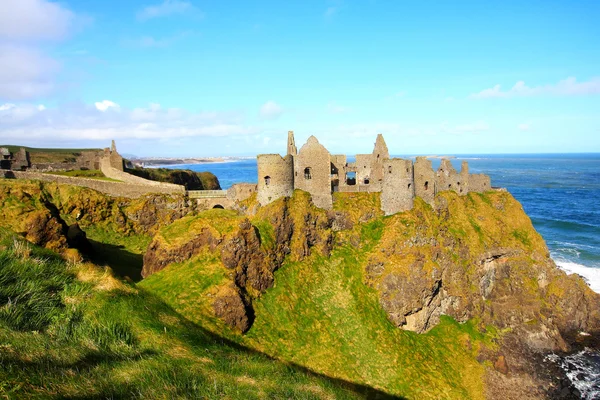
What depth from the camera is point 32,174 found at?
4019 cm

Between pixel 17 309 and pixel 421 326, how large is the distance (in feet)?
101

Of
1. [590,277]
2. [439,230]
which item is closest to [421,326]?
[439,230]

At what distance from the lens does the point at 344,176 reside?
41438 millimetres

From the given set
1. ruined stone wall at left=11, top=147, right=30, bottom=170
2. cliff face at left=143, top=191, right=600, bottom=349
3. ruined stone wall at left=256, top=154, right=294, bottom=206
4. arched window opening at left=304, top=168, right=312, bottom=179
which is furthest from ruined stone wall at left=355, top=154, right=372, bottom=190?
ruined stone wall at left=11, top=147, right=30, bottom=170

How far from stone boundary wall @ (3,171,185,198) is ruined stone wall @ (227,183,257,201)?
21.3 ft

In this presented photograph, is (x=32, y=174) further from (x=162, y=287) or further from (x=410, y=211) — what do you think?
(x=410, y=211)

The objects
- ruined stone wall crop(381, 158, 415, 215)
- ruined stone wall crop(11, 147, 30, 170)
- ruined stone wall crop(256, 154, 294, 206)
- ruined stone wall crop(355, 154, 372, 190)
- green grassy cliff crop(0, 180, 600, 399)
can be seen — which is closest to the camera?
green grassy cliff crop(0, 180, 600, 399)

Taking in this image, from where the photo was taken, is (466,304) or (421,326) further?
(466,304)

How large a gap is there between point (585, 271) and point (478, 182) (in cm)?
2592

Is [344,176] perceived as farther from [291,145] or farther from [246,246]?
[246,246]

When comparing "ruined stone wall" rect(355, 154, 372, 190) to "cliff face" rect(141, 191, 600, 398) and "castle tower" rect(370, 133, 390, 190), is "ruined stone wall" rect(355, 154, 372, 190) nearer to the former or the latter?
"castle tower" rect(370, 133, 390, 190)

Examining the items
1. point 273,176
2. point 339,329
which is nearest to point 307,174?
point 273,176

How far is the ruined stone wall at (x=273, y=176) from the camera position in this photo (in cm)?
3444

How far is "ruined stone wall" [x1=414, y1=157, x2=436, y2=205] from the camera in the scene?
3891cm
